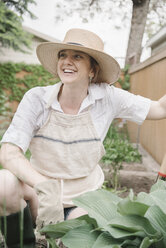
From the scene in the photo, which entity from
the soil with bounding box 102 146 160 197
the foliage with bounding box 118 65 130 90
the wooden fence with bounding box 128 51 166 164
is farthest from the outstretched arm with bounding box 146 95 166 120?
the foliage with bounding box 118 65 130 90

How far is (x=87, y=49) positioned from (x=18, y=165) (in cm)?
76

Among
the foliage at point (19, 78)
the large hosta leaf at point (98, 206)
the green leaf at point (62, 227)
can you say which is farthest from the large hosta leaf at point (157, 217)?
the foliage at point (19, 78)

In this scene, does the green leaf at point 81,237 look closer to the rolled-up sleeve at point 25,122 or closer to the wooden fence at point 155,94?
the rolled-up sleeve at point 25,122

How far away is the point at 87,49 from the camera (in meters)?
1.77

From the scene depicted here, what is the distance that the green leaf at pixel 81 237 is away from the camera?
1.09 m

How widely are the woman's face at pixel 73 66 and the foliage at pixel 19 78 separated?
713cm

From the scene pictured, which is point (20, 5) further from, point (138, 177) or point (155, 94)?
point (138, 177)

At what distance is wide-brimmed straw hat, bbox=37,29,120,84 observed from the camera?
1.79 m

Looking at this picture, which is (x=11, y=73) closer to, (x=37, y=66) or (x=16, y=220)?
(x=37, y=66)

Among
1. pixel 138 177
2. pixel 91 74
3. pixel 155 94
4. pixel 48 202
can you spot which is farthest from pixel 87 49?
pixel 155 94

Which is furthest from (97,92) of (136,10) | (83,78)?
(136,10)

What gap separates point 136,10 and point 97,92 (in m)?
9.45

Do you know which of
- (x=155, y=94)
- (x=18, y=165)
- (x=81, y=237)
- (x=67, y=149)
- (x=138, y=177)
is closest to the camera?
(x=81, y=237)

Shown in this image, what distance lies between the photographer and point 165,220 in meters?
1.07
